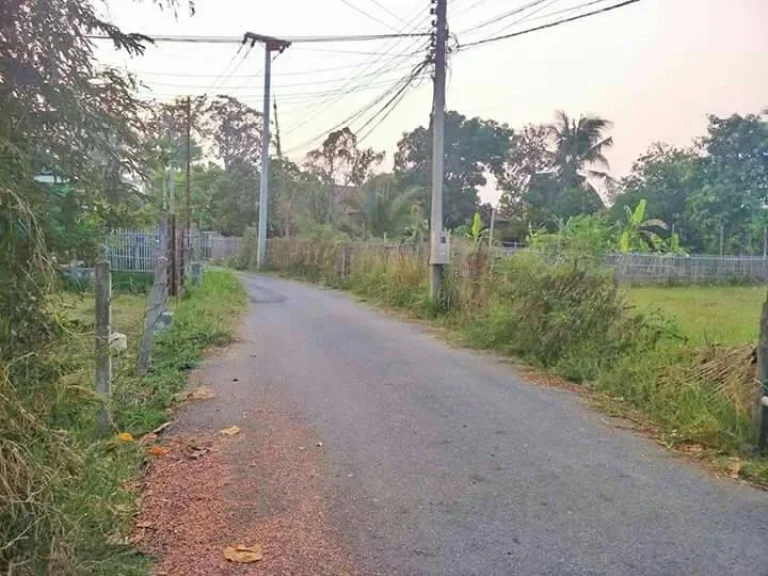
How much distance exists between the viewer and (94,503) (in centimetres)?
326

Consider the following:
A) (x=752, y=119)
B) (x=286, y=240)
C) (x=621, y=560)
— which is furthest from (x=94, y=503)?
(x=752, y=119)

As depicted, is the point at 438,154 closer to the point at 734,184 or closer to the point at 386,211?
the point at 386,211

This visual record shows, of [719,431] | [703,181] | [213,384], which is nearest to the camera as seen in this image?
[719,431]

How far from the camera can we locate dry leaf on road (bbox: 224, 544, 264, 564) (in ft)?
10.5

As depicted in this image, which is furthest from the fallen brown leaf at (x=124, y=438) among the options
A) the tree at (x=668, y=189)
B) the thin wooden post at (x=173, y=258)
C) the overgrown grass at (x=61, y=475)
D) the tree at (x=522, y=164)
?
the tree at (x=522, y=164)

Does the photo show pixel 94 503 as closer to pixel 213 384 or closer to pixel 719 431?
pixel 213 384

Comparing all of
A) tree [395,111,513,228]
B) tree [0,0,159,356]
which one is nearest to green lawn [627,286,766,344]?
tree [0,0,159,356]

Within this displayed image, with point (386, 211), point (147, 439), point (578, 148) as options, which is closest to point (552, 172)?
point (578, 148)

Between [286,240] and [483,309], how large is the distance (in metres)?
18.1

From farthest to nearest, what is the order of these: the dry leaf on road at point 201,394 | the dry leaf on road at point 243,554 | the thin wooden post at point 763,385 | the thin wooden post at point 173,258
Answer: the thin wooden post at point 173,258 → the dry leaf on road at point 201,394 → the thin wooden post at point 763,385 → the dry leaf on road at point 243,554

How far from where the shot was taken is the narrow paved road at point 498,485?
3270mm

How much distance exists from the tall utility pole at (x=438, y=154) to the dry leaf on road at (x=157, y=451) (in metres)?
8.75

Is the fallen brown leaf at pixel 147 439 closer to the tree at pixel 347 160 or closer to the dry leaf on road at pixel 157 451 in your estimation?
the dry leaf on road at pixel 157 451

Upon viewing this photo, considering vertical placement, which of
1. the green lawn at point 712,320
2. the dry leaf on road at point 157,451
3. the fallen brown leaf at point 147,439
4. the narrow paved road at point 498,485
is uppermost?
the green lawn at point 712,320
